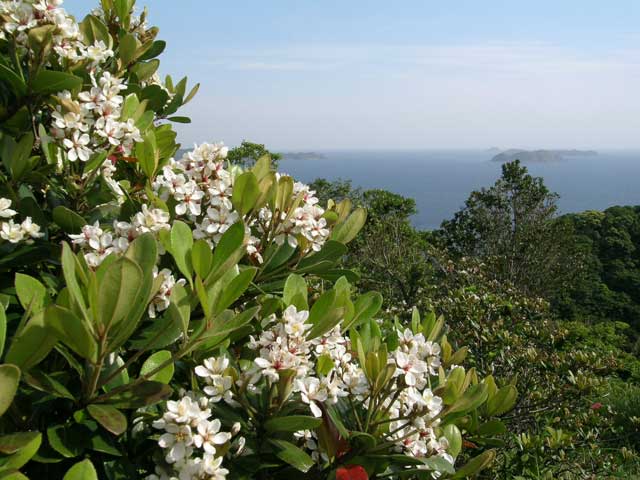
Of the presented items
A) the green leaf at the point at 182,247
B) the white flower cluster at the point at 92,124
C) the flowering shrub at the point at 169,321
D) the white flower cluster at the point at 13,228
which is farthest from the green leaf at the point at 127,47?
the green leaf at the point at 182,247

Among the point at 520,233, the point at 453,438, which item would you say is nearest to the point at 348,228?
the point at 453,438

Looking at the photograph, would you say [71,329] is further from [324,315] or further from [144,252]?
[324,315]

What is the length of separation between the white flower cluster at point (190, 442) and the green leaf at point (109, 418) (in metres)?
0.09

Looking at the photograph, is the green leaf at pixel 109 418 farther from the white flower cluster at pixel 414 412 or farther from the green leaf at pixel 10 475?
the white flower cluster at pixel 414 412

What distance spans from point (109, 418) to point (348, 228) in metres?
0.87

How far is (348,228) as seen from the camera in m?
1.64

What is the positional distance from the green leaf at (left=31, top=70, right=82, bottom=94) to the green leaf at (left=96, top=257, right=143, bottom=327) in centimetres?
72

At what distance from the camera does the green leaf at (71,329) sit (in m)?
0.85

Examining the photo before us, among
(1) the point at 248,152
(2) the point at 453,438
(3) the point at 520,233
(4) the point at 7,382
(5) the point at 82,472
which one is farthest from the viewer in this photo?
(1) the point at 248,152

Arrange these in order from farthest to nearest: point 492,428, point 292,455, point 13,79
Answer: point 492,428
point 13,79
point 292,455

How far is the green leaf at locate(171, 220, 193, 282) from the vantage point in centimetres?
115

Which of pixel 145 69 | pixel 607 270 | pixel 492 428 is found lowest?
pixel 607 270

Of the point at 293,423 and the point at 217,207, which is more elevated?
the point at 217,207

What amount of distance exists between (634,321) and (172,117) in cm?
2065
